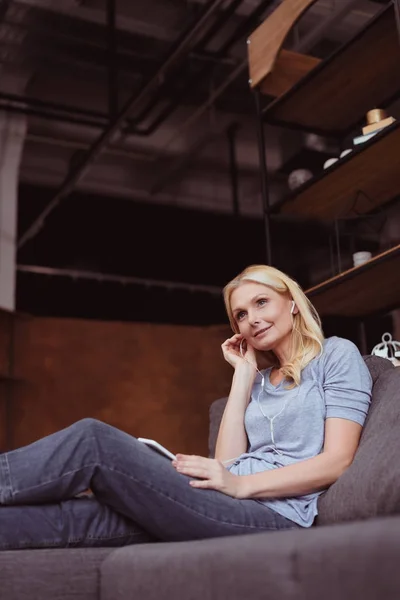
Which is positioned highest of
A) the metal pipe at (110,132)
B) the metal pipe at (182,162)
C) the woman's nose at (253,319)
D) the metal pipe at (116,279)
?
the metal pipe at (182,162)

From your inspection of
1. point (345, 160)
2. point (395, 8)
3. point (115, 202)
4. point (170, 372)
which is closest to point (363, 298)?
point (345, 160)

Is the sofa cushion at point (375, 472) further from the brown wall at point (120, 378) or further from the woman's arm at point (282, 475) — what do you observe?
the brown wall at point (120, 378)

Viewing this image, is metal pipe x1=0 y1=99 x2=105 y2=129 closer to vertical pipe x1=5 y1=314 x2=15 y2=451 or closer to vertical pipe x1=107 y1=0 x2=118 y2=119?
vertical pipe x1=107 y1=0 x2=118 y2=119

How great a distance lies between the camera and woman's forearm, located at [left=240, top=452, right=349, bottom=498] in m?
1.59

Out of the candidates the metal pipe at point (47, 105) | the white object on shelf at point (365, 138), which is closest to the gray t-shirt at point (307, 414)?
the white object on shelf at point (365, 138)

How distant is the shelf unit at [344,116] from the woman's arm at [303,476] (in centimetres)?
120

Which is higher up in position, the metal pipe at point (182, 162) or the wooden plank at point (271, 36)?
the metal pipe at point (182, 162)

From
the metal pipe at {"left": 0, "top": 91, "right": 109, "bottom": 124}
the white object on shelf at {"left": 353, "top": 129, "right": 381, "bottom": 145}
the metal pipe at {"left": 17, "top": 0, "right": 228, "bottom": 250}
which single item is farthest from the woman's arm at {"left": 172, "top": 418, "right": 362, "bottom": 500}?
the metal pipe at {"left": 0, "top": 91, "right": 109, "bottom": 124}

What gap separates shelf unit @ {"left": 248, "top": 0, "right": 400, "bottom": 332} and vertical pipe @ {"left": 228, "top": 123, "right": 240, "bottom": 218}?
8.19 feet

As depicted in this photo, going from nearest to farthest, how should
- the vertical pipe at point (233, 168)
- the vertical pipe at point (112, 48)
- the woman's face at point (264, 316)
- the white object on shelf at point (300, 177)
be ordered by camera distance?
the woman's face at point (264, 316) < the white object on shelf at point (300, 177) < the vertical pipe at point (112, 48) < the vertical pipe at point (233, 168)

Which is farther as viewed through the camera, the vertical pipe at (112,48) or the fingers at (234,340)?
the vertical pipe at (112,48)

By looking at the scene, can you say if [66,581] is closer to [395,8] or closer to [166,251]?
[395,8]

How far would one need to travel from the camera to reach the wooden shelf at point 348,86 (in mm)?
2896

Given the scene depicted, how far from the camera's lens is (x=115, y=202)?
6648 mm
